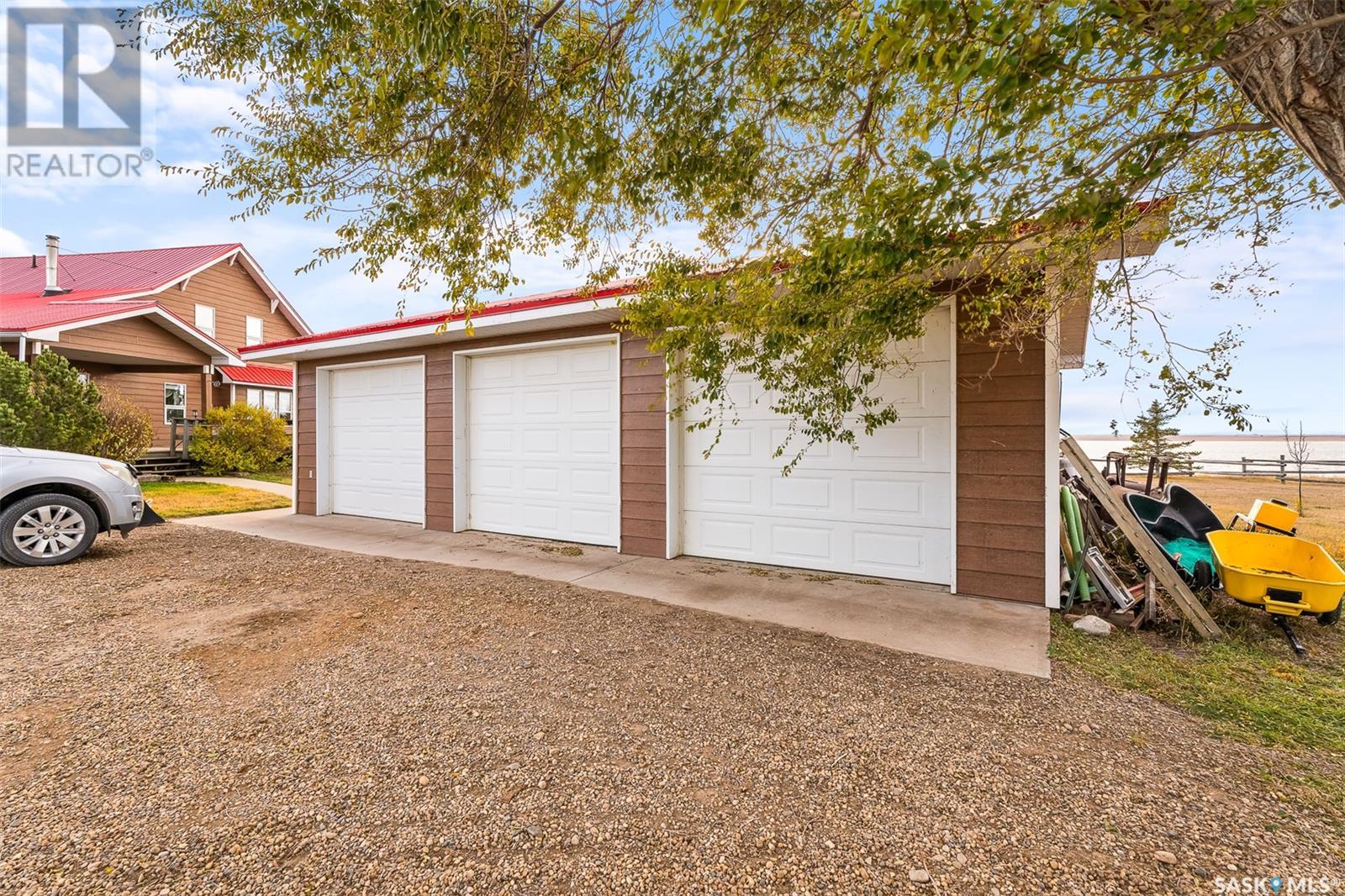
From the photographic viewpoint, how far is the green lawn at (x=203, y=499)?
869cm

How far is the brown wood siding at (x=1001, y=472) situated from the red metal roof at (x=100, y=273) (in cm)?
1545

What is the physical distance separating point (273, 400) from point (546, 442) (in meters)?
15.7

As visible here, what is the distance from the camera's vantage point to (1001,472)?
435cm

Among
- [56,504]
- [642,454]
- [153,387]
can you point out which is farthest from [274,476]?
[642,454]

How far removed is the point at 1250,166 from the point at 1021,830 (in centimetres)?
376

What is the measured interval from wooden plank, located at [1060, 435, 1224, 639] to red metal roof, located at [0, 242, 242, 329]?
16366mm

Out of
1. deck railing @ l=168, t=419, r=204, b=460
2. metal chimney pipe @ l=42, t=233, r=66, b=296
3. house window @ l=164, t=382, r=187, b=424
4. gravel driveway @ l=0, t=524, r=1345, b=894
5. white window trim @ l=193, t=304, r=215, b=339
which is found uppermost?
metal chimney pipe @ l=42, t=233, r=66, b=296

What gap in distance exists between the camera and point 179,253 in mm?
16750

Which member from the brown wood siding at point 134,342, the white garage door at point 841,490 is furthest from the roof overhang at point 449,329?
the brown wood siding at point 134,342

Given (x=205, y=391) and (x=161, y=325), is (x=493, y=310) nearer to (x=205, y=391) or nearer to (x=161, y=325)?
(x=161, y=325)

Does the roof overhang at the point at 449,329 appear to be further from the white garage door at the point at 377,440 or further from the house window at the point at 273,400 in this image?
the house window at the point at 273,400

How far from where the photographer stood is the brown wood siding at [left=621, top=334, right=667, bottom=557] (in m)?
5.82

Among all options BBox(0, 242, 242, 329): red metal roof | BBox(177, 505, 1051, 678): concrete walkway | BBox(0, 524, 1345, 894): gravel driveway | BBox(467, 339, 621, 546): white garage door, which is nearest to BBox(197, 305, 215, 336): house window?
BBox(0, 242, 242, 329): red metal roof

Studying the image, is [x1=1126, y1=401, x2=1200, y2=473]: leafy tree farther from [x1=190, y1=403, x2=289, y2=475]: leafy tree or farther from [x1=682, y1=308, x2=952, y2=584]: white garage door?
[x1=190, y1=403, x2=289, y2=475]: leafy tree
